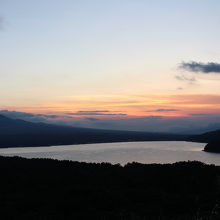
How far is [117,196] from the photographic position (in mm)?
24922

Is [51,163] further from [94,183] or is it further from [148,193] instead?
[148,193]

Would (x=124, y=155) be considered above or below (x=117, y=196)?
below

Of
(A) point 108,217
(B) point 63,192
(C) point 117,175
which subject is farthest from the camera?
(C) point 117,175

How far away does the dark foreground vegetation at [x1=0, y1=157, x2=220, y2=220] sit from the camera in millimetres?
19109

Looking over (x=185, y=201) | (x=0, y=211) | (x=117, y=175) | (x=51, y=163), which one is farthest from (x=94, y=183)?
(x=51, y=163)

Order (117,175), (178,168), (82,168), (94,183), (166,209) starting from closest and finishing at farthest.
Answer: (166,209)
(94,183)
(117,175)
(178,168)
(82,168)

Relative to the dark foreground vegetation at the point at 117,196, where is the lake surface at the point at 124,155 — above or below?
below

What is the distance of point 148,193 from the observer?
27.2m

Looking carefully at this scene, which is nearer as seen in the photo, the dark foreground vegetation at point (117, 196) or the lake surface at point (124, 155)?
the dark foreground vegetation at point (117, 196)

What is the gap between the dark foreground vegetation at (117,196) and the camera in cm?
1911

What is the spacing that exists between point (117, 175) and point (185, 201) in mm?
15039

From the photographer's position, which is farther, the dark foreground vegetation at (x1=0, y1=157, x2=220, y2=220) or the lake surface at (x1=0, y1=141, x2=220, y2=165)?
the lake surface at (x1=0, y1=141, x2=220, y2=165)

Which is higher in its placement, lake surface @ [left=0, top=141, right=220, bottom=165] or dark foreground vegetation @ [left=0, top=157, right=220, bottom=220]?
dark foreground vegetation @ [left=0, top=157, right=220, bottom=220]

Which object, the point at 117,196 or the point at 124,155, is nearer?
the point at 117,196
